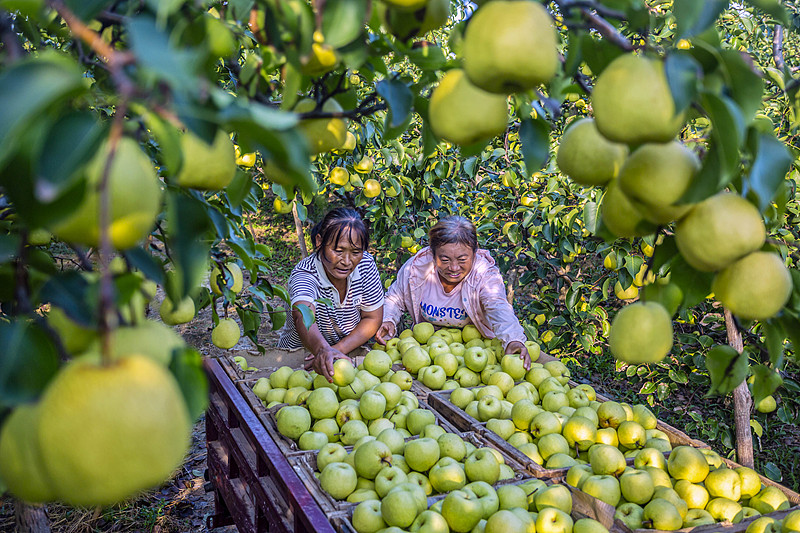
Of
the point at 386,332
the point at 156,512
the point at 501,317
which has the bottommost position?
the point at 156,512

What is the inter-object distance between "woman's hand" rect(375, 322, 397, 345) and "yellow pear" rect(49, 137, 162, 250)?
306cm

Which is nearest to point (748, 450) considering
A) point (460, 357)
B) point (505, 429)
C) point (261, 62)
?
point (505, 429)

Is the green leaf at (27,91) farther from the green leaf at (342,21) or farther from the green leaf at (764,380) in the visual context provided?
the green leaf at (764,380)

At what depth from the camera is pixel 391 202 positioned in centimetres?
450

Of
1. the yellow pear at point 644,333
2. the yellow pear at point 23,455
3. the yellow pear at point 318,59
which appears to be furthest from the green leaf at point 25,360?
the yellow pear at point 644,333

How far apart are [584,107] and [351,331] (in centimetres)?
206

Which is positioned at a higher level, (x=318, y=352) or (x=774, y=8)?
(x=774, y=8)

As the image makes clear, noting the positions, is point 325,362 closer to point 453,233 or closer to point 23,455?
point 453,233

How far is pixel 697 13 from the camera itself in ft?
2.26

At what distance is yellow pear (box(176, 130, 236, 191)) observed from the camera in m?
0.69

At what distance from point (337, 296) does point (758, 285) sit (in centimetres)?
301

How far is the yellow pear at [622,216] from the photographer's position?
86cm

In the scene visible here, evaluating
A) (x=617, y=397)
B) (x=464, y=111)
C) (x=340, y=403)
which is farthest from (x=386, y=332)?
(x=464, y=111)

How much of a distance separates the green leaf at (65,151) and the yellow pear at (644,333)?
2.40 feet
